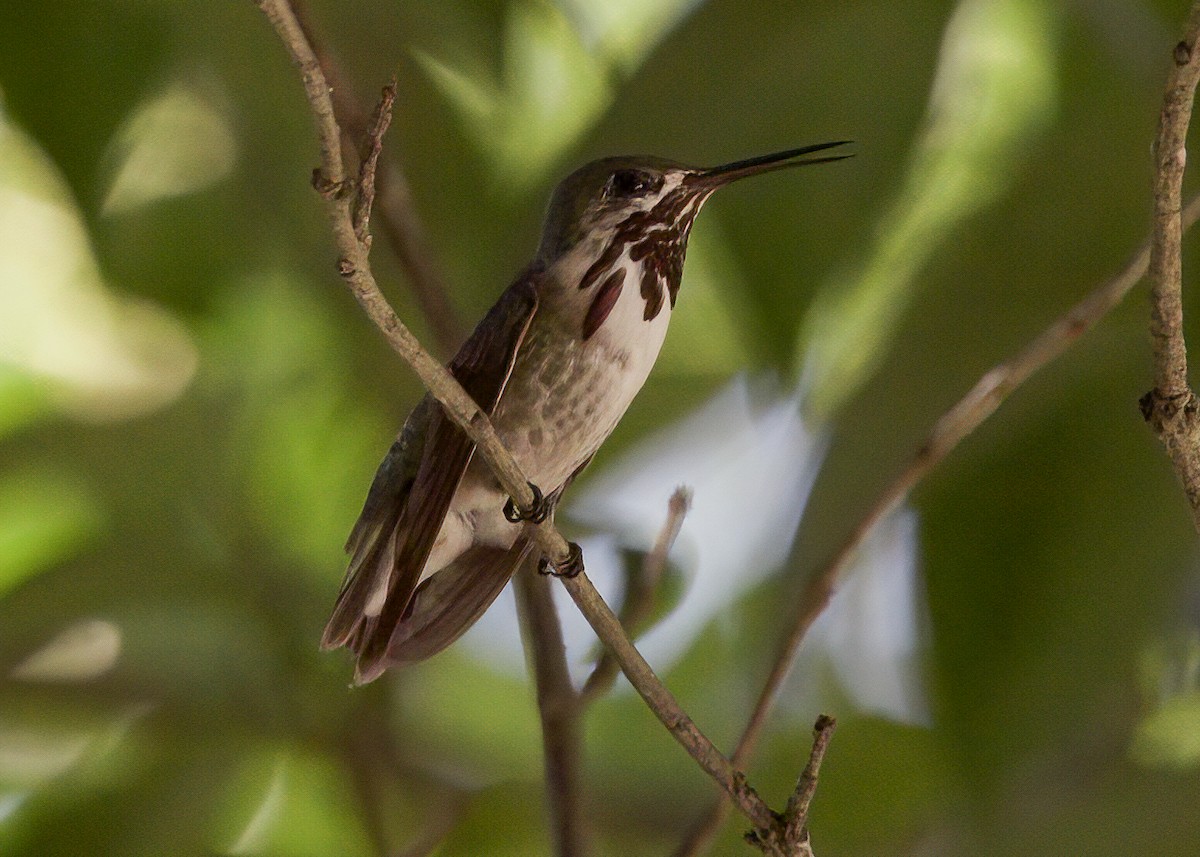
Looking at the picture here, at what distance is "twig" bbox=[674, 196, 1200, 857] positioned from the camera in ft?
6.07

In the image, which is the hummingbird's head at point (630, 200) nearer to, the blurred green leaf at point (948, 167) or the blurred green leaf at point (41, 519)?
the blurred green leaf at point (948, 167)

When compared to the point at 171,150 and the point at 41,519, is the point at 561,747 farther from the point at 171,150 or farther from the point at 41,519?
the point at 171,150

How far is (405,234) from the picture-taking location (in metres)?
2.16

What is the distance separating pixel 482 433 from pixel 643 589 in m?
0.82

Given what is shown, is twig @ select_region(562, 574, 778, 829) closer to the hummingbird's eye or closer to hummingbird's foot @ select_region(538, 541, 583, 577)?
hummingbird's foot @ select_region(538, 541, 583, 577)

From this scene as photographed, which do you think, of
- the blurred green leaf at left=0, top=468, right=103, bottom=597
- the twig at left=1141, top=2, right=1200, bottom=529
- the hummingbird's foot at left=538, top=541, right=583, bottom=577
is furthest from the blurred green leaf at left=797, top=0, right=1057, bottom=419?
the blurred green leaf at left=0, top=468, right=103, bottom=597

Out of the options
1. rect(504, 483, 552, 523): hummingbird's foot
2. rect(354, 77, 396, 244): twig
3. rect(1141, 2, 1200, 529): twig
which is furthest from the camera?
rect(504, 483, 552, 523): hummingbird's foot

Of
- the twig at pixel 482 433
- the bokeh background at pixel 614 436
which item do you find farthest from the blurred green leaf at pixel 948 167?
the twig at pixel 482 433

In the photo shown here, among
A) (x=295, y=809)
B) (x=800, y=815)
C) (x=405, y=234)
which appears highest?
(x=405, y=234)

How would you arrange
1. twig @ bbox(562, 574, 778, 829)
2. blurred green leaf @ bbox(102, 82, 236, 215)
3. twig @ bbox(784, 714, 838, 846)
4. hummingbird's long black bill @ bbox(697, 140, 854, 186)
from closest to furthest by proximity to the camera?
twig @ bbox(784, 714, 838, 846) → twig @ bbox(562, 574, 778, 829) → hummingbird's long black bill @ bbox(697, 140, 854, 186) → blurred green leaf @ bbox(102, 82, 236, 215)

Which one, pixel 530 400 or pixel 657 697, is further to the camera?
pixel 530 400

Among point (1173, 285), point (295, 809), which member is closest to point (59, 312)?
point (295, 809)

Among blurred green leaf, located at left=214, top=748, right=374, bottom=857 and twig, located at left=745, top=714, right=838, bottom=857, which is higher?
blurred green leaf, located at left=214, top=748, right=374, bottom=857

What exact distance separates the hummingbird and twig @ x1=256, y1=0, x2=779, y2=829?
7.6 inches
